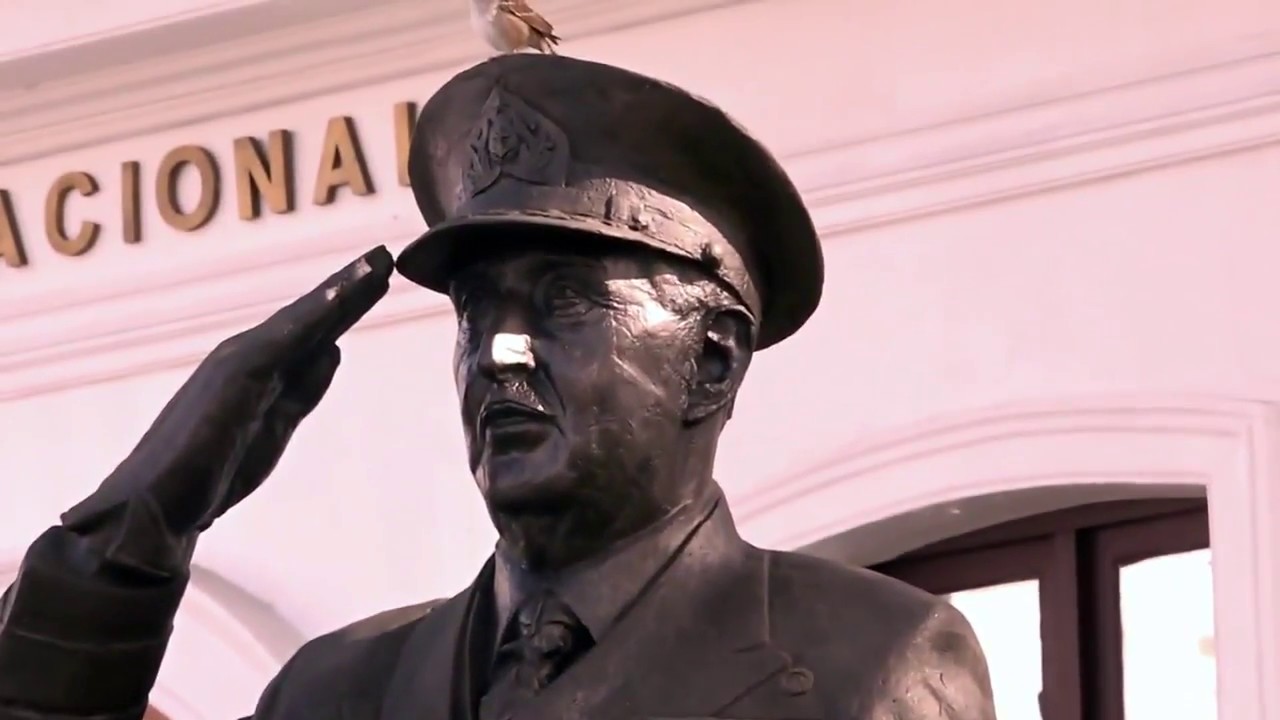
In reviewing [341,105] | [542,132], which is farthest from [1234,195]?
[542,132]

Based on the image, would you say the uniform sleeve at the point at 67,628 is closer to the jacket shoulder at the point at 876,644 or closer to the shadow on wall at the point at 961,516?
the jacket shoulder at the point at 876,644

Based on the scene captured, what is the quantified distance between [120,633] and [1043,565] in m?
4.54

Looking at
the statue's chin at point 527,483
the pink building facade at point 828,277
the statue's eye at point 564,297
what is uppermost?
the pink building facade at point 828,277

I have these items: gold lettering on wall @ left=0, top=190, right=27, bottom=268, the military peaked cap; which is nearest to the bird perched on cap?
gold lettering on wall @ left=0, top=190, right=27, bottom=268

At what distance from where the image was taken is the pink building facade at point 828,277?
7137 millimetres

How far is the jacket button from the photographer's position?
9.30 ft

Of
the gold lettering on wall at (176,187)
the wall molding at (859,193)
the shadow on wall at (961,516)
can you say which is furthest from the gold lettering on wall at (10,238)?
the shadow on wall at (961,516)

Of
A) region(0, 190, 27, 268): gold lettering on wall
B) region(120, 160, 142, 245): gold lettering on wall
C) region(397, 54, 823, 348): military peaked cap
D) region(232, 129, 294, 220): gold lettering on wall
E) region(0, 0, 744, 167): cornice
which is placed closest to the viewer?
region(397, 54, 823, 348): military peaked cap

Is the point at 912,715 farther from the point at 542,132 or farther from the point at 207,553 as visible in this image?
the point at 207,553

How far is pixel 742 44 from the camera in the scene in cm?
789

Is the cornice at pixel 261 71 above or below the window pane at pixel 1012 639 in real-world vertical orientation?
above

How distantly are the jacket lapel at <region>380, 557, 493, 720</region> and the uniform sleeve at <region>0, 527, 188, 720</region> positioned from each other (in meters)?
0.23

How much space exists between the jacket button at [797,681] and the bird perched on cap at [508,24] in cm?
439

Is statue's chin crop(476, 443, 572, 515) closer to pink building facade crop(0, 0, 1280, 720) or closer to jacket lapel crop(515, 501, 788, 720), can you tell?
jacket lapel crop(515, 501, 788, 720)
